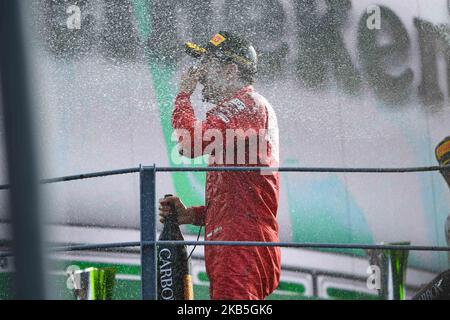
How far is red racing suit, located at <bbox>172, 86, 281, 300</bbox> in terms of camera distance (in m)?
3.19

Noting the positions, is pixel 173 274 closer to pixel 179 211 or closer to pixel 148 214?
pixel 179 211

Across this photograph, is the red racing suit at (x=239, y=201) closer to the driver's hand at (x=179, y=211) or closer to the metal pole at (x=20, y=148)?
the driver's hand at (x=179, y=211)

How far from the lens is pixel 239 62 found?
11.6 feet

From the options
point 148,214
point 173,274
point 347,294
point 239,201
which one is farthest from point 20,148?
point 347,294

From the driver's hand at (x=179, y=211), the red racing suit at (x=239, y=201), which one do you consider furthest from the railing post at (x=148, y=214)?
the driver's hand at (x=179, y=211)

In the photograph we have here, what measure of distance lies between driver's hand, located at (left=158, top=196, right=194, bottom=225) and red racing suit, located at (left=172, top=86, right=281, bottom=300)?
0.29ft

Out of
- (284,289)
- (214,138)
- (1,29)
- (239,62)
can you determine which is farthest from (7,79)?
(284,289)

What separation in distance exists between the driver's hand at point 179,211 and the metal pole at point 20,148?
2493mm

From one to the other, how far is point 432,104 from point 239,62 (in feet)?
6.50

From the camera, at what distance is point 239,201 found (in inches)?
129

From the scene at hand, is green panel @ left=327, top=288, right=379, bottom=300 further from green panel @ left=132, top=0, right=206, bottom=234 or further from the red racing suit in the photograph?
the red racing suit

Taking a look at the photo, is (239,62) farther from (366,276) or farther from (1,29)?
(1,29)

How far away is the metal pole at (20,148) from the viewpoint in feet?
3.02

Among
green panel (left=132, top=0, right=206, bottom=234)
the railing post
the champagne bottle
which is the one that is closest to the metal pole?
the railing post
